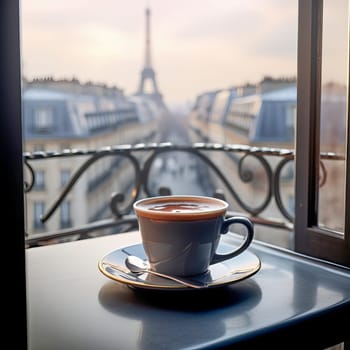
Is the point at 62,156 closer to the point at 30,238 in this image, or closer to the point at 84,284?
the point at 30,238

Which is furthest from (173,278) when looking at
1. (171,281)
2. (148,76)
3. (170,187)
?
(148,76)

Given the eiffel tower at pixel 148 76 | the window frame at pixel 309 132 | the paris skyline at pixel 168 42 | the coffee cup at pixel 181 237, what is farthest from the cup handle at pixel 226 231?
the eiffel tower at pixel 148 76

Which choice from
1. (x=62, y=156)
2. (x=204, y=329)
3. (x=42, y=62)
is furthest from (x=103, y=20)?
(x=204, y=329)

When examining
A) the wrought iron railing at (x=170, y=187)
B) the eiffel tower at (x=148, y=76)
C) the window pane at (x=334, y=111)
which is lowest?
the wrought iron railing at (x=170, y=187)

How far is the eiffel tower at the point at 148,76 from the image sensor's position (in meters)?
2.41

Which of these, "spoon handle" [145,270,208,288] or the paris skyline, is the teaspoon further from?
the paris skyline

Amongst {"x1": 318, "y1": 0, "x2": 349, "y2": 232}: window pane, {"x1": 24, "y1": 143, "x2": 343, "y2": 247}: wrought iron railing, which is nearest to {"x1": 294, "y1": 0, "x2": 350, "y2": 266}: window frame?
{"x1": 318, "y1": 0, "x2": 349, "y2": 232}: window pane

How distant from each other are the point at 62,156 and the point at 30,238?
32 cm

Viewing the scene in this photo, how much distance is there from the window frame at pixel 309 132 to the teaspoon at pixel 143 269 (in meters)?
0.31

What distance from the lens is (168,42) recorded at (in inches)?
97.0

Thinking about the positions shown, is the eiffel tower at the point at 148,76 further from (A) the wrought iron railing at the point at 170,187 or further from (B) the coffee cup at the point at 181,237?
(B) the coffee cup at the point at 181,237

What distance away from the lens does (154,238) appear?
23.8 inches

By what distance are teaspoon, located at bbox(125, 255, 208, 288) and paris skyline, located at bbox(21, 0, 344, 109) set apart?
150 cm

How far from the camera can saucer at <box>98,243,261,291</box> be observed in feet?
1.93
